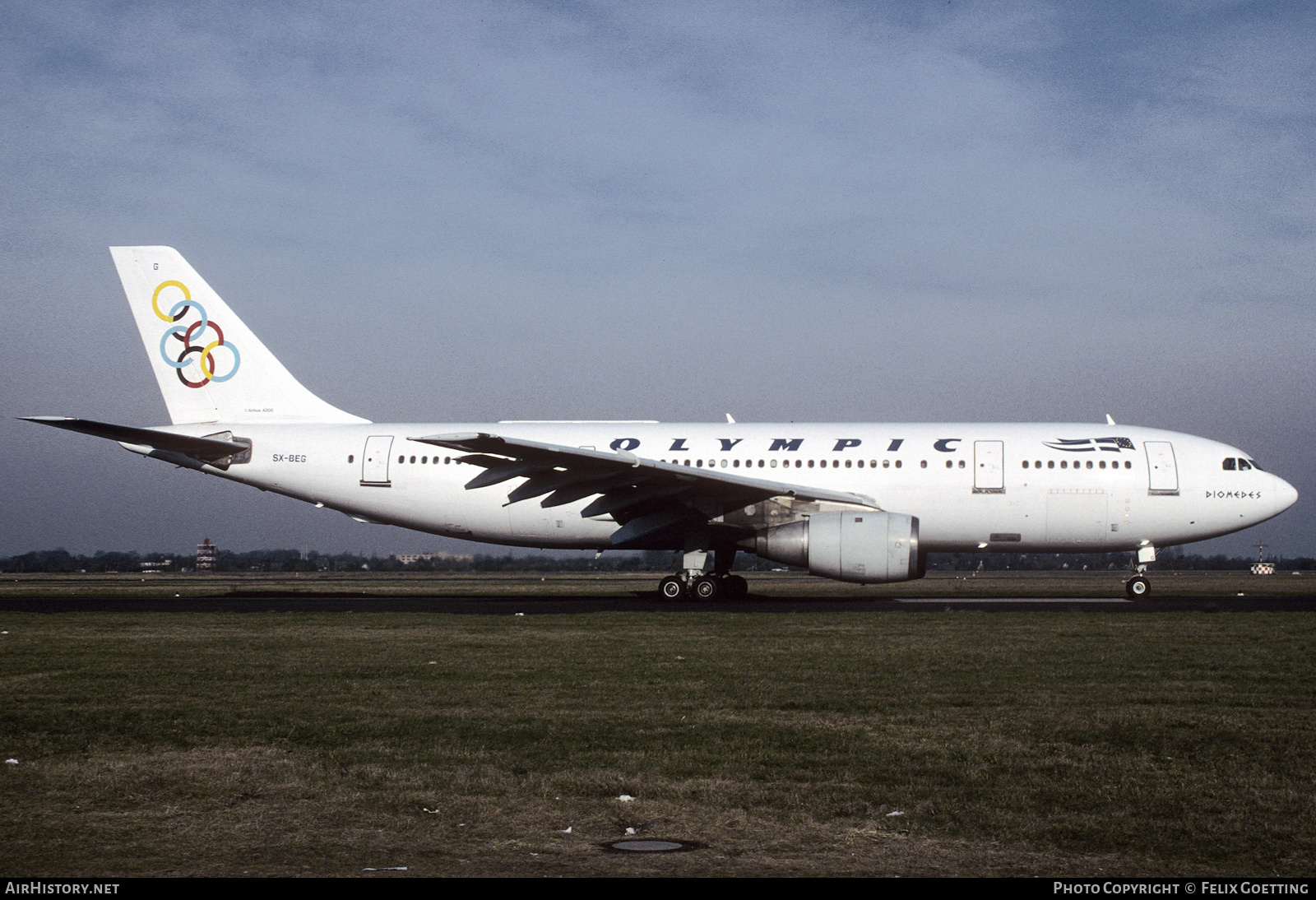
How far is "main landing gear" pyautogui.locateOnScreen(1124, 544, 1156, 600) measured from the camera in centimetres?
2152

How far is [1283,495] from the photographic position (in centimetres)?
2125

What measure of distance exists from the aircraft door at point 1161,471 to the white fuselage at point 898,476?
2 centimetres

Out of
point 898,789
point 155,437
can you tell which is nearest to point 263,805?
point 898,789

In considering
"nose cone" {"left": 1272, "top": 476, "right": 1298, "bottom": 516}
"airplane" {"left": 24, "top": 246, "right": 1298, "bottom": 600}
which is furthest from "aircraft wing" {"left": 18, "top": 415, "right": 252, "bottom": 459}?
"nose cone" {"left": 1272, "top": 476, "right": 1298, "bottom": 516}

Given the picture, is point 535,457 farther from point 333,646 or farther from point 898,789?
point 898,789

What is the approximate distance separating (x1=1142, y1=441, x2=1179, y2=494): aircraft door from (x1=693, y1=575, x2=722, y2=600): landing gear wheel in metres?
8.71

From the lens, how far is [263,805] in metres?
5.25

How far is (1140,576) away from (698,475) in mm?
9806

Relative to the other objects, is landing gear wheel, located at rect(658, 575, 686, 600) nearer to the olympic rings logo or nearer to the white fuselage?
the white fuselage

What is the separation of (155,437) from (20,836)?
18.8m

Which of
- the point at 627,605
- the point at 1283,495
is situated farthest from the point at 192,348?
the point at 1283,495

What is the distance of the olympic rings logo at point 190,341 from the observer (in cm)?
2394

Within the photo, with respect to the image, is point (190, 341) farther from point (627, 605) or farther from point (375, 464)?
point (627, 605)

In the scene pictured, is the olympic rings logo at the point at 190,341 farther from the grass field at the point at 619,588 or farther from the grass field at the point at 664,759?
the grass field at the point at 664,759
